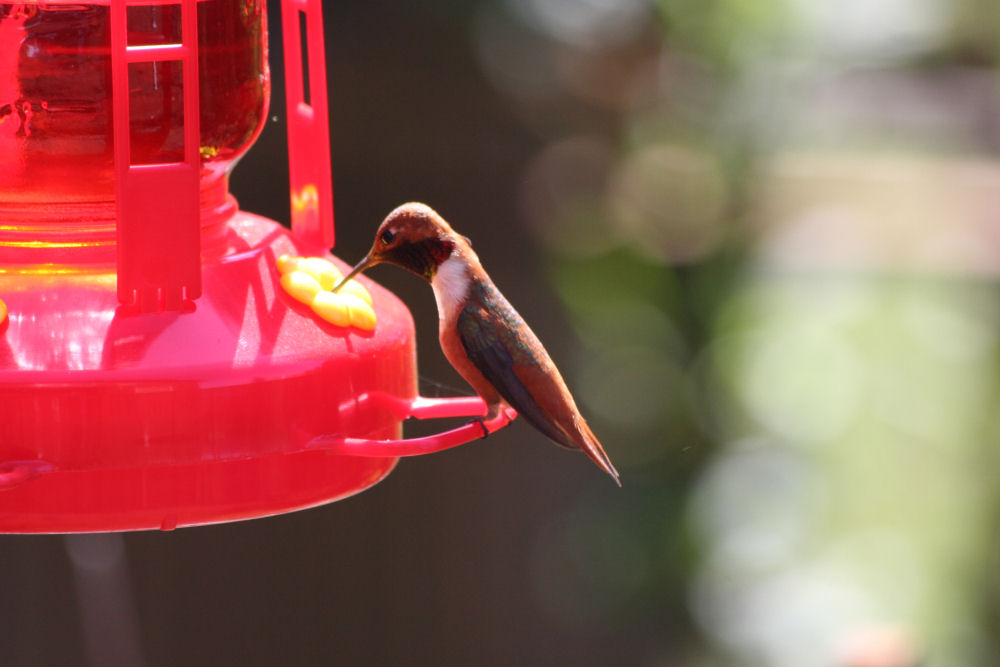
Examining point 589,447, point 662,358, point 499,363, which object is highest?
point 499,363

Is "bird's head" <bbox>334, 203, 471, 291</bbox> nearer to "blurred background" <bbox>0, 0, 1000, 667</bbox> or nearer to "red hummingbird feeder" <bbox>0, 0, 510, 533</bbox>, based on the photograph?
"red hummingbird feeder" <bbox>0, 0, 510, 533</bbox>

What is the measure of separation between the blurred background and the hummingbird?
2.22 metres

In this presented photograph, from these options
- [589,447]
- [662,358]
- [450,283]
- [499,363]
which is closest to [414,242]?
[450,283]

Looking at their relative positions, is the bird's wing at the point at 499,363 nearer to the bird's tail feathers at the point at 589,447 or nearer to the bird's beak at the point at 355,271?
the bird's tail feathers at the point at 589,447

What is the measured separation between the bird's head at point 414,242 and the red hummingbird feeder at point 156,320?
6 cm

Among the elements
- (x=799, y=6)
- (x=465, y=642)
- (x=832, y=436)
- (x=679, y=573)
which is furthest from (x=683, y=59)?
(x=465, y=642)

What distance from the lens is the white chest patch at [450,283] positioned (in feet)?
5.80

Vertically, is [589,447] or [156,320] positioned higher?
[156,320]

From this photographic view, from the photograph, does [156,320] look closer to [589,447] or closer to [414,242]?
[414,242]

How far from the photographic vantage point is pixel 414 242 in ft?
5.70

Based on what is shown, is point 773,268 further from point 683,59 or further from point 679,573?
point 679,573

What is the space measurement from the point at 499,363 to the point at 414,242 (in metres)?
0.21

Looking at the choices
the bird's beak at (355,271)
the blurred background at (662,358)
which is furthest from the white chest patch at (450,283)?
the blurred background at (662,358)

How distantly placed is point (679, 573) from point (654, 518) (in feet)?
0.65
